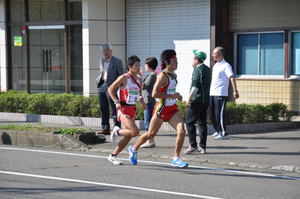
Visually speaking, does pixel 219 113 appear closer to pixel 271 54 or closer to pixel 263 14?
pixel 271 54

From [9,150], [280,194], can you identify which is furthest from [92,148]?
[280,194]

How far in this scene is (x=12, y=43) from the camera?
21797 mm

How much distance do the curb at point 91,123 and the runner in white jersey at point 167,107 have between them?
Answer: 412 centimetres

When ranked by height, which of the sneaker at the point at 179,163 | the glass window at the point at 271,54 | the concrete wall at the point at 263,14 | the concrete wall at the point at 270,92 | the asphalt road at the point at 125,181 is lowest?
the asphalt road at the point at 125,181

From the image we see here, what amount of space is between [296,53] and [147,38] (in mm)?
5098

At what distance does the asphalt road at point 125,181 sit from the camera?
822 centimetres

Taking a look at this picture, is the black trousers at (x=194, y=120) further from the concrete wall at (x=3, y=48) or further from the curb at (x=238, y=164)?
the concrete wall at (x=3, y=48)

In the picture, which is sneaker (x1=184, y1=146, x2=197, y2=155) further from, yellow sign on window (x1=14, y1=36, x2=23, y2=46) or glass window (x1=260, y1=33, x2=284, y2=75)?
yellow sign on window (x1=14, y1=36, x2=23, y2=46)

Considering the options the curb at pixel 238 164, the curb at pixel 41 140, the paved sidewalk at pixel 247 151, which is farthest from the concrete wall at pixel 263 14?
the curb at pixel 41 140

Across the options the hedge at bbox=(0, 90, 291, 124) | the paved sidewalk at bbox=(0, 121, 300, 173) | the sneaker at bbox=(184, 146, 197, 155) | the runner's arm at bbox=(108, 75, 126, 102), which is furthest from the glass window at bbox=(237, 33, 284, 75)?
the runner's arm at bbox=(108, 75, 126, 102)

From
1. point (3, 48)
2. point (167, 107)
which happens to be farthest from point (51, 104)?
point (167, 107)

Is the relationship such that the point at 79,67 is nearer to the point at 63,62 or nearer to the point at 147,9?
the point at 63,62

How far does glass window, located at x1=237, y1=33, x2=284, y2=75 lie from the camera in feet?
57.2

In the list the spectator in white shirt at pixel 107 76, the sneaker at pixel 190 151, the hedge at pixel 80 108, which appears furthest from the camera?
the hedge at pixel 80 108
